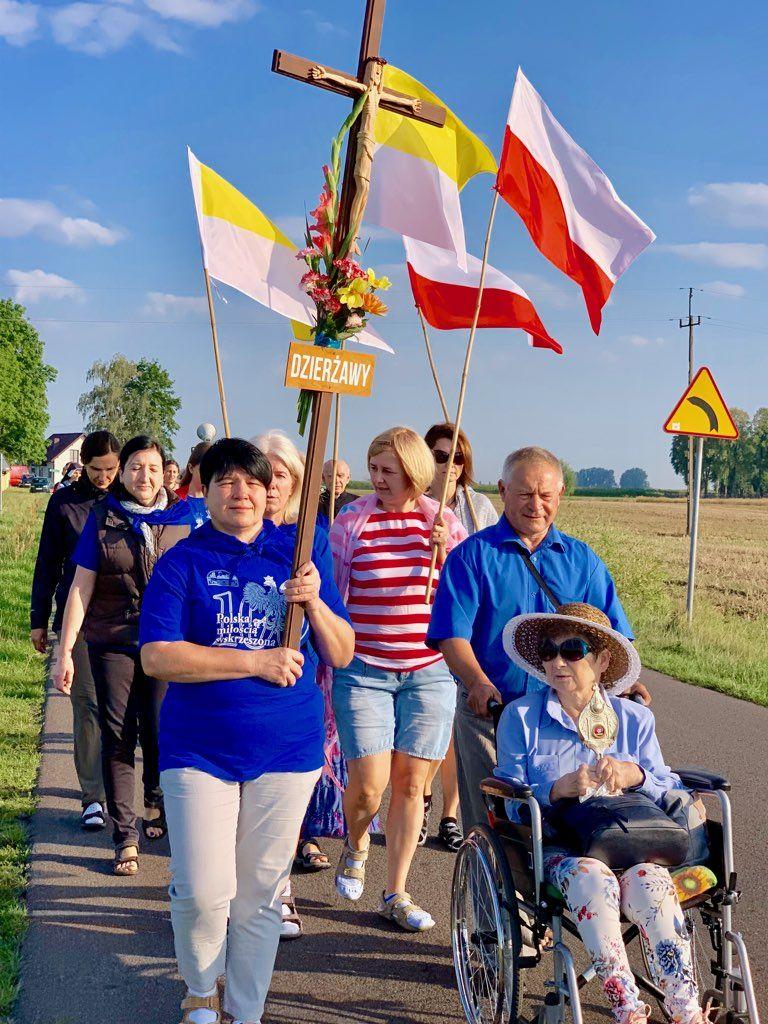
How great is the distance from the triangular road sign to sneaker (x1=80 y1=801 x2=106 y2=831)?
7.13 metres

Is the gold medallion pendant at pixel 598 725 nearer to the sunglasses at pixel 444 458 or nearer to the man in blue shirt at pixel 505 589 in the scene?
the man in blue shirt at pixel 505 589

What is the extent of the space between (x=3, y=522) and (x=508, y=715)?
30.8m

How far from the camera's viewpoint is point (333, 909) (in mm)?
4535

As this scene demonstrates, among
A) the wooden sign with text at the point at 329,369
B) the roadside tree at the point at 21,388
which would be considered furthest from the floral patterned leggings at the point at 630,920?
the roadside tree at the point at 21,388

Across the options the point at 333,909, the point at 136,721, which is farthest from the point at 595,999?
the point at 136,721

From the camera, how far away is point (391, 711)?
15.2ft

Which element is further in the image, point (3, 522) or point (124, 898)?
point (3, 522)

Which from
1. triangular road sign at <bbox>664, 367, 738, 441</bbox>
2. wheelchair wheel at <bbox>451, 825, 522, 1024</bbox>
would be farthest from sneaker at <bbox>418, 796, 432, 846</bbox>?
triangular road sign at <bbox>664, 367, 738, 441</bbox>

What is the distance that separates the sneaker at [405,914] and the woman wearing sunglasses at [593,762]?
104cm

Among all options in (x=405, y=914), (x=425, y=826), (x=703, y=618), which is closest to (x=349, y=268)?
(x=405, y=914)

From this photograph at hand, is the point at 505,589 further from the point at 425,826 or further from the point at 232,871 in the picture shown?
the point at 425,826

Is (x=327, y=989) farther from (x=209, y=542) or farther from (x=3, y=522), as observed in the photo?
(x=3, y=522)

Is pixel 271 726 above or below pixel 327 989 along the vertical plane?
above

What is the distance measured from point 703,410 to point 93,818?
7.54m
